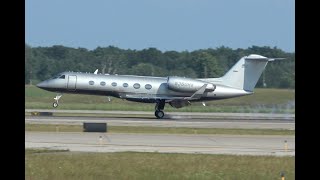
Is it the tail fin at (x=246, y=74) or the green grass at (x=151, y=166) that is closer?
the green grass at (x=151, y=166)

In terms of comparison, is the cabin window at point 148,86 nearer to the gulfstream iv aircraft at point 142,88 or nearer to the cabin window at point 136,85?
the gulfstream iv aircraft at point 142,88

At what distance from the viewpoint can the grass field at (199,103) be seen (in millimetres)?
70250

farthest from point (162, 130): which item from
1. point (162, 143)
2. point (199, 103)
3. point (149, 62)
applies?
point (149, 62)

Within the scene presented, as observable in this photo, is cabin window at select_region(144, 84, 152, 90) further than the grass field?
No

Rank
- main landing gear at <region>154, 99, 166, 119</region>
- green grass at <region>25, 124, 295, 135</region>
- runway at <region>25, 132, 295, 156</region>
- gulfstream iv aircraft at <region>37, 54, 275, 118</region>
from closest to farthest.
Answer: runway at <region>25, 132, 295, 156</region> < green grass at <region>25, 124, 295, 135</region> < gulfstream iv aircraft at <region>37, 54, 275, 118</region> < main landing gear at <region>154, 99, 166, 119</region>

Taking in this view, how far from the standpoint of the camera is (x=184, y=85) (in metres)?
51.5

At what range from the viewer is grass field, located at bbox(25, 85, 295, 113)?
2766 inches

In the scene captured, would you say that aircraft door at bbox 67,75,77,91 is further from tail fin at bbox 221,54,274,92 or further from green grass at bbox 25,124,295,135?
tail fin at bbox 221,54,274,92

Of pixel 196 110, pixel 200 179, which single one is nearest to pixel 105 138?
pixel 200 179

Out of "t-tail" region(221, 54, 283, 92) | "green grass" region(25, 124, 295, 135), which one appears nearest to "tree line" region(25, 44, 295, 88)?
"t-tail" region(221, 54, 283, 92)

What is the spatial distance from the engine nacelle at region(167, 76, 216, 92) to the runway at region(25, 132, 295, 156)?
18.5m

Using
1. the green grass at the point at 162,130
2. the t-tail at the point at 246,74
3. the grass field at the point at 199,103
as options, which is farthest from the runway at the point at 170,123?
the grass field at the point at 199,103

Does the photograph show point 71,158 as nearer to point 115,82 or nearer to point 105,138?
point 105,138
